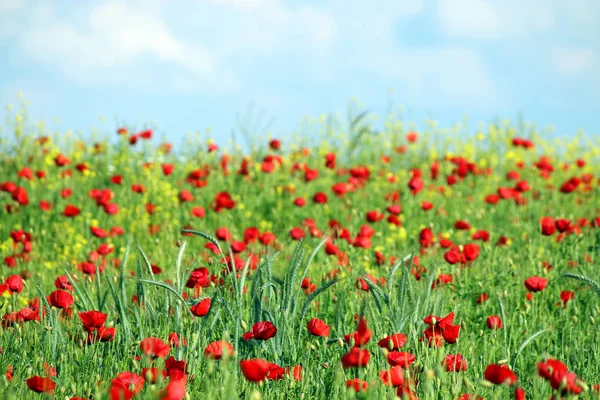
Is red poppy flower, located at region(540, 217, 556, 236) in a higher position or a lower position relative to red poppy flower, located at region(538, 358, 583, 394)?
higher

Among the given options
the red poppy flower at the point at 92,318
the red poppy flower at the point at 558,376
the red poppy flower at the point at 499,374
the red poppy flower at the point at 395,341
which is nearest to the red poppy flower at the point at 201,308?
the red poppy flower at the point at 92,318

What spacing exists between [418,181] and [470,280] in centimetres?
249

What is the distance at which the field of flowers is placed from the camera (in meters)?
2.36

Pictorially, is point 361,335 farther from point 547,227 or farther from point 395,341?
point 547,227

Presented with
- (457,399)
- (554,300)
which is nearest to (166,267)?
(554,300)

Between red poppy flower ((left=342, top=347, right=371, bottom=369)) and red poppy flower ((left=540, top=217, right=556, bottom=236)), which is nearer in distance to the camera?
red poppy flower ((left=342, top=347, right=371, bottom=369))

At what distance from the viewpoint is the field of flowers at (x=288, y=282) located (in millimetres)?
2359

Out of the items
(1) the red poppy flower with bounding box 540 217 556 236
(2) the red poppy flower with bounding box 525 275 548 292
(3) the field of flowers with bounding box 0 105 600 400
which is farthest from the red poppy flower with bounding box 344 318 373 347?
(1) the red poppy flower with bounding box 540 217 556 236

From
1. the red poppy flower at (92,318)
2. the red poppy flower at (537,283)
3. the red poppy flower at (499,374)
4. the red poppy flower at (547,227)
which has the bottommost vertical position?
the red poppy flower at (92,318)

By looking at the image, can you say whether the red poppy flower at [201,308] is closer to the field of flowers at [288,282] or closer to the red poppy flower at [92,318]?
the field of flowers at [288,282]

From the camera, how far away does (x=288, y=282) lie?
262 cm

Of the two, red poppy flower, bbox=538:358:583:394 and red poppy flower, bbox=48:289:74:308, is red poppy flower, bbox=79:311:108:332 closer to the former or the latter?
red poppy flower, bbox=48:289:74:308

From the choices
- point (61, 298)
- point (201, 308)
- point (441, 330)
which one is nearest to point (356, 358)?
point (441, 330)

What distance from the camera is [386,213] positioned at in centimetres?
648
